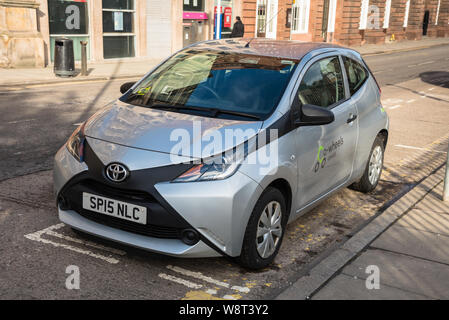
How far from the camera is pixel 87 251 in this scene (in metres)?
4.53

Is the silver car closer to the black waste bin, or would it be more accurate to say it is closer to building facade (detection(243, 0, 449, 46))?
the black waste bin

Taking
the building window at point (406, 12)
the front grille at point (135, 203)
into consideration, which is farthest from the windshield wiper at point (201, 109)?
the building window at point (406, 12)

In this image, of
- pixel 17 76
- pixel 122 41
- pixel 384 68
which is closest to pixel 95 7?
pixel 122 41

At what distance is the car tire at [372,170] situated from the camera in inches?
252

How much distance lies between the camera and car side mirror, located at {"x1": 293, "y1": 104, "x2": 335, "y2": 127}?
4633 millimetres

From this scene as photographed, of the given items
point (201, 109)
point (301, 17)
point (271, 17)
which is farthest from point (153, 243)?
point (301, 17)

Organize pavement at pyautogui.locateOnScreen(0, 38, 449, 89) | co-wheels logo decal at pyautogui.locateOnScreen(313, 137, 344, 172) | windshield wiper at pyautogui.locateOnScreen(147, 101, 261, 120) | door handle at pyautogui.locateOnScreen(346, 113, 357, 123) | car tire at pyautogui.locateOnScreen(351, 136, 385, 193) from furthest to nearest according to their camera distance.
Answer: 1. pavement at pyautogui.locateOnScreen(0, 38, 449, 89)
2. car tire at pyautogui.locateOnScreen(351, 136, 385, 193)
3. door handle at pyautogui.locateOnScreen(346, 113, 357, 123)
4. co-wheels logo decal at pyautogui.locateOnScreen(313, 137, 344, 172)
5. windshield wiper at pyautogui.locateOnScreen(147, 101, 261, 120)

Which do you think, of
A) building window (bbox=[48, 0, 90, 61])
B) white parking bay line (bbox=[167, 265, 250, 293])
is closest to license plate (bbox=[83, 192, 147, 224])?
white parking bay line (bbox=[167, 265, 250, 293])

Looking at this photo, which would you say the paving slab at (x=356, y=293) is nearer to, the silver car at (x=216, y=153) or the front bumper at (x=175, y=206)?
the silver car at (x=216, y=153)

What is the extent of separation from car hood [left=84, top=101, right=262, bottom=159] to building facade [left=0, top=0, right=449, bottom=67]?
1471cm

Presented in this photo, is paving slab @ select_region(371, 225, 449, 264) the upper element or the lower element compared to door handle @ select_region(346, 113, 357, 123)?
lower

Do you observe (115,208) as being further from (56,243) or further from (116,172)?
(56,243)
